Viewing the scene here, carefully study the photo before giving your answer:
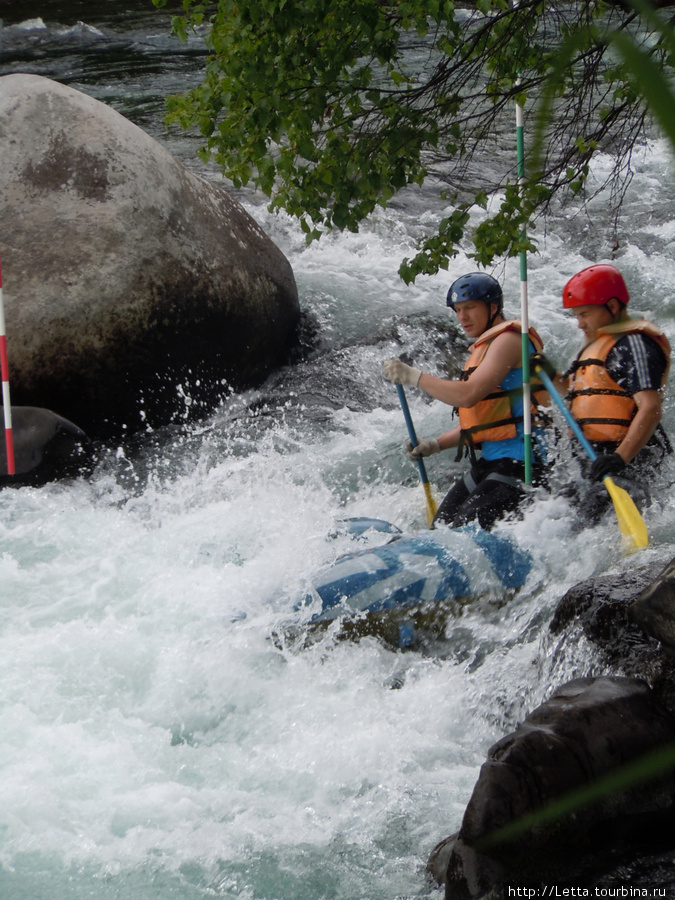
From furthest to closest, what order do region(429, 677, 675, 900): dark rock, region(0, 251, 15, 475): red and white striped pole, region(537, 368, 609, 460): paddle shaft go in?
region(0, 251, 15, 475): red and white striped pole → region(537, 368, 609, 460): paddle shaft → region(429, 677, 675, 900): dark rock

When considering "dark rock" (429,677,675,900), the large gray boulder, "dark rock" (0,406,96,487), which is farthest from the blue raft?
the large gray boulder

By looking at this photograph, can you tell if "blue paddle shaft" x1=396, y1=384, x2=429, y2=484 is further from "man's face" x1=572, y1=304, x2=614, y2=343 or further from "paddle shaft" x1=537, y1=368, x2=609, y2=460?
"man's face" x1=572, y1=304, x2=614, y2=343

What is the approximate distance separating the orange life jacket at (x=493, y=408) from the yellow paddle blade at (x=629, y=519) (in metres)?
0.72

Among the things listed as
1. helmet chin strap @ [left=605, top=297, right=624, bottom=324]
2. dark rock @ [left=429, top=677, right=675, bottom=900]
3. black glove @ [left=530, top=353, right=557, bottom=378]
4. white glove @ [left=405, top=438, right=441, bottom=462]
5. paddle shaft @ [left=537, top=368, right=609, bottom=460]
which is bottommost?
dark rock @ [left=429, top=677, right=675, bottom=900]

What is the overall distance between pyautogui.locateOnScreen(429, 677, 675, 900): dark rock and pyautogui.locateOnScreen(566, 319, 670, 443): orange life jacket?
7.00 feet

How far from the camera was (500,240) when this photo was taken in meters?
3.42

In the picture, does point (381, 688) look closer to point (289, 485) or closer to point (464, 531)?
point (464, 531)

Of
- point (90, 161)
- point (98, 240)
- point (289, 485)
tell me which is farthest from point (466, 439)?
point (90, 161)

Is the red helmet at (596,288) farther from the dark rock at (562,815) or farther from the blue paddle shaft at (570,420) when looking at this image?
the dark rock at (562,815)

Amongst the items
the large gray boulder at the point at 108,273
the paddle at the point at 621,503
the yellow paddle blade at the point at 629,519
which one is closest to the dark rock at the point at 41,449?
the large gray boulder at the point at 108,273

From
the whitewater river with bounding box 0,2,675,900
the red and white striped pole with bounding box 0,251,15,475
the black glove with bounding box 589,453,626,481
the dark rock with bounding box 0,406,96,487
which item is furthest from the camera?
the dark rock with bounding box 0,406,96,487

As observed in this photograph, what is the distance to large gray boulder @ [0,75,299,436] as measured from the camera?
541 centimetres

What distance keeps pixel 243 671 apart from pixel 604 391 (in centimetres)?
224

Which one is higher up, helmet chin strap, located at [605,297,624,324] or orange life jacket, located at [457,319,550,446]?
helmet chin strap, located at [605,297,624,324]
